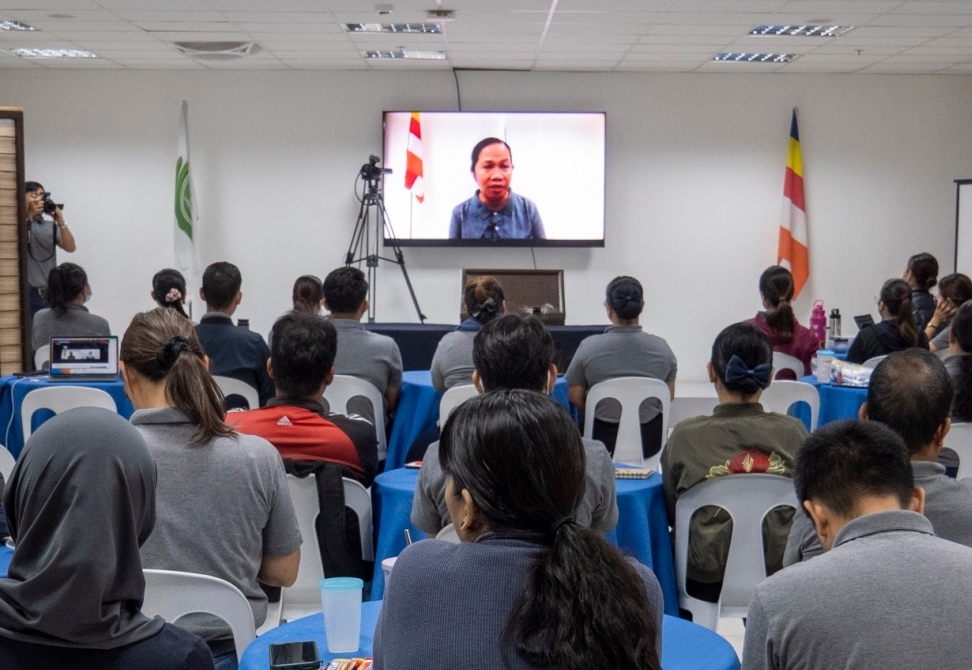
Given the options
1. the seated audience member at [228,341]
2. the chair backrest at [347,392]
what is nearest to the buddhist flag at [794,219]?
the chair backrest at [347,392]

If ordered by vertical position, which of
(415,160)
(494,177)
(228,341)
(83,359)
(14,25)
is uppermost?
(14,25)

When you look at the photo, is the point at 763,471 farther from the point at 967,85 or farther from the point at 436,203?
the point at 967,85

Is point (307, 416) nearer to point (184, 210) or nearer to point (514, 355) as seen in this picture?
point (514, 355)

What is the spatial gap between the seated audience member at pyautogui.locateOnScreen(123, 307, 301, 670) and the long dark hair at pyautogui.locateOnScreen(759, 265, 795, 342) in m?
3.77

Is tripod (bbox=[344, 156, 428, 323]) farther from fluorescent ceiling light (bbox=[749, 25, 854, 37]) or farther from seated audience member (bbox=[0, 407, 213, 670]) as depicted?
seated audience member (bbox=[0, 407, 213, 670])

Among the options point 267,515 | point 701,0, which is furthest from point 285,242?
point 267,515

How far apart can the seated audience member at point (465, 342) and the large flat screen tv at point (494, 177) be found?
4.06 metres

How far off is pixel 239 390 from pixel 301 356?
1.71m

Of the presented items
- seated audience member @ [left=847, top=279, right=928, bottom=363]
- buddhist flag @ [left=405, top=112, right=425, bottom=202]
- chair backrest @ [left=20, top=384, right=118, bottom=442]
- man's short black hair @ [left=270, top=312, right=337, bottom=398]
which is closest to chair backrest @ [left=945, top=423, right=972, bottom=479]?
seated audience member @ [left=847, top=279, right=928, bottom=363]

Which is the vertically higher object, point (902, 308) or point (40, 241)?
point (40, 241)

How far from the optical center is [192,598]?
202cm

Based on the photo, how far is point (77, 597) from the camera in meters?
1.52

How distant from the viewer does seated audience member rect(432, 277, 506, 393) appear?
473cm

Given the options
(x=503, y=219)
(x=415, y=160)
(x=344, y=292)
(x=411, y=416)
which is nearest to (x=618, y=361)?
(x=411, y=416)
